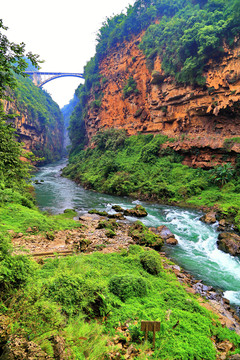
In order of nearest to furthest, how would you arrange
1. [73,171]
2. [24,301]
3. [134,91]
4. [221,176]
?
[24,301] → [221,176] → [134,91] → [73,171]

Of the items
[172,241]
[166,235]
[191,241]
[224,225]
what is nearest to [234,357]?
[172,241]

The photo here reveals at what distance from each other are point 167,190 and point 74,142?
3714 centimetres

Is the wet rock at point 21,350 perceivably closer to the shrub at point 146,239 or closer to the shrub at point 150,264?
the shrub at point 150,264

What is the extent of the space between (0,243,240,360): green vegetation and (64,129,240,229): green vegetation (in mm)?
9350

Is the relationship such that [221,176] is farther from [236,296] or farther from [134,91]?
[134,91]

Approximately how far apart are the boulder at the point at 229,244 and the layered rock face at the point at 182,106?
10571 millimetres

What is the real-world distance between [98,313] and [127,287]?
102 cm

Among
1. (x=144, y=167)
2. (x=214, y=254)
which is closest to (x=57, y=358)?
(x=214, y=254)

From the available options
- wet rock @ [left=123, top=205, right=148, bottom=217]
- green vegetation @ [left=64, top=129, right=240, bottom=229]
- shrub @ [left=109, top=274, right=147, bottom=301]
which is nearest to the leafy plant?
green vegetation @ [left=64, top=129, right=240, bottom=229]

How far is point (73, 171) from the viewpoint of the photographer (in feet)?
114

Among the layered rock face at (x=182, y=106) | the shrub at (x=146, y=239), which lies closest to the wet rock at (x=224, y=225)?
the shrub at (x=146, y=239)

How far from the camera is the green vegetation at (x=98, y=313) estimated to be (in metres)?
2.52

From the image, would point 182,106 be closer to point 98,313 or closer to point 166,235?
point 166,235

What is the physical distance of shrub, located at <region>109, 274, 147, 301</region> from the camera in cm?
437
